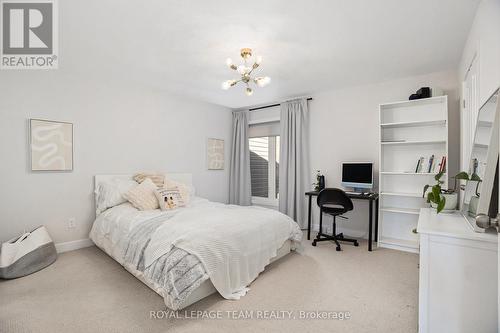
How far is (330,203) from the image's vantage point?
3.50m

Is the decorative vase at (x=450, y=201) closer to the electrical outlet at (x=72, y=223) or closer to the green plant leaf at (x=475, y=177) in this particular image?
the green plant leaf at (x=475, y=177)

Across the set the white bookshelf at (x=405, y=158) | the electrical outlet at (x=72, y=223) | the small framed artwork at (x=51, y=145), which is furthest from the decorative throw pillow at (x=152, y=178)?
Answer: the white bookshelf at (x=405, y=158)

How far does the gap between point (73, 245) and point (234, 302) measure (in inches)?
100

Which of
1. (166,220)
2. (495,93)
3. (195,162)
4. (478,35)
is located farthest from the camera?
(195,162)

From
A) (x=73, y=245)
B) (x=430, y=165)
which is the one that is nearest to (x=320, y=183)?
(x=430, y=165)

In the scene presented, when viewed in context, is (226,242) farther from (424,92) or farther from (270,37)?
(424,92)

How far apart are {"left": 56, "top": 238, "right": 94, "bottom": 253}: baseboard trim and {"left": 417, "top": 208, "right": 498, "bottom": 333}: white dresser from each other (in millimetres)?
3852

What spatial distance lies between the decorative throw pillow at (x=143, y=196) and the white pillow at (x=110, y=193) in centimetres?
10

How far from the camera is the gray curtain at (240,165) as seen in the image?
5.24 metres

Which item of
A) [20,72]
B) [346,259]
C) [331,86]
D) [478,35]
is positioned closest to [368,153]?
[331,86]

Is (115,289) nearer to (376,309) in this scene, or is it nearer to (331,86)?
(376,309)

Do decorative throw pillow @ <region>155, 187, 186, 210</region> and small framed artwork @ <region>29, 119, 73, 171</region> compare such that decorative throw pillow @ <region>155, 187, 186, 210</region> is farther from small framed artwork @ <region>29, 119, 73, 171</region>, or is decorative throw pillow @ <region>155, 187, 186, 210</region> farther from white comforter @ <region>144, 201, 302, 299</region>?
small framed artwork @ <region>29, 119, 73, 171</region>

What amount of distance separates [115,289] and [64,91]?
8.53 feet

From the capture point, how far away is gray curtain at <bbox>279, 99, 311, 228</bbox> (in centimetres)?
447
